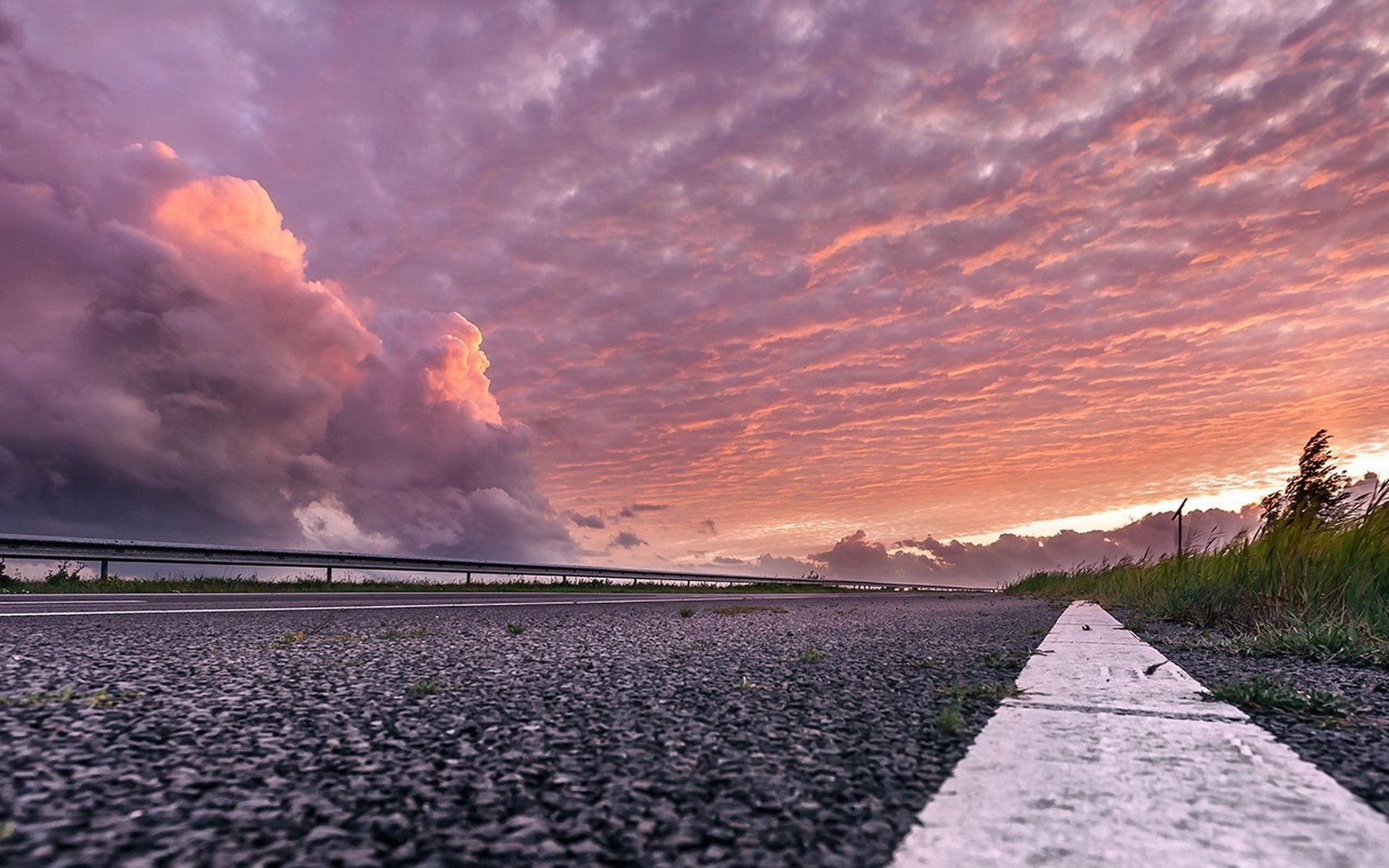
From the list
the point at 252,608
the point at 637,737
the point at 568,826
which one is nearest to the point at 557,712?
the point at 637,737

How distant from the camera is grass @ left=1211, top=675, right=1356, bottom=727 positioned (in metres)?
3.29

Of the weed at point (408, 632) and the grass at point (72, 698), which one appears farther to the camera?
the weed at point (408, 632)

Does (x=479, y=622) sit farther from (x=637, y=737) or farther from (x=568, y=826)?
(x=568, y=826)

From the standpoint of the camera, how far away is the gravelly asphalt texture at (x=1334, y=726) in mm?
2342

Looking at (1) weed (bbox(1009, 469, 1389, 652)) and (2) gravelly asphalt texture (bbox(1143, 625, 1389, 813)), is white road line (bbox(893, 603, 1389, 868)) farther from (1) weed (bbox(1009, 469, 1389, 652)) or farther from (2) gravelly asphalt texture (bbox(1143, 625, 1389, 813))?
(1) weed (bbox(1009, 469, 1389, 652))

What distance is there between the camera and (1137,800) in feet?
6.43

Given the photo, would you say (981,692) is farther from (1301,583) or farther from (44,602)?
(44,602)

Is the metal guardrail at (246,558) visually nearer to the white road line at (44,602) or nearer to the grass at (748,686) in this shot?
the white road line at (44,602)

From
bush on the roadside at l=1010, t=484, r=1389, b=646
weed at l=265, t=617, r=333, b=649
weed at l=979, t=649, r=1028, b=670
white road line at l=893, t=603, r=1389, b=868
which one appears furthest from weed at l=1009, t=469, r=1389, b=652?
weed at l=265, t=617, r=333, b=649

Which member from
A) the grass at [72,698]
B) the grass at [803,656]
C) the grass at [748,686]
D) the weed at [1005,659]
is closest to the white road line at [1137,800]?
the grass at [748,686]

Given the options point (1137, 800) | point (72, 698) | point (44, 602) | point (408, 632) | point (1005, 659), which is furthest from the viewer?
point (44, 602)

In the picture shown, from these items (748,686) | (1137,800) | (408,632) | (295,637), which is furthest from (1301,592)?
(295,637)

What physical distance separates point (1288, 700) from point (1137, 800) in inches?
80.1

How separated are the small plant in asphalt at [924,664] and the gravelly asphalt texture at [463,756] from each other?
0.03 meters
